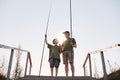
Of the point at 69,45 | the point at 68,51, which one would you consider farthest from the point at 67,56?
the point at 69,45

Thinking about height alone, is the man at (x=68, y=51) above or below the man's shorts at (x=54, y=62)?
above

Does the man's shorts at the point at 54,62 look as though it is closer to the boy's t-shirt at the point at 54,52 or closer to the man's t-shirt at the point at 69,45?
the boy's t-shirt at the point at 54,52

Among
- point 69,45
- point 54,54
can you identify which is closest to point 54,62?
point 54,54

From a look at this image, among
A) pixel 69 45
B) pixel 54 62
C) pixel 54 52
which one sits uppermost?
pixel 69 45

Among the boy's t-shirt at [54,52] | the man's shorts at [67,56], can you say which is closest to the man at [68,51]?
the man's shorts at [67,56]

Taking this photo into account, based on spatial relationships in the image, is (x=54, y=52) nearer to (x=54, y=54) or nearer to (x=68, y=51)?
(x=54, y=54)

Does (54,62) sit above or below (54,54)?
below

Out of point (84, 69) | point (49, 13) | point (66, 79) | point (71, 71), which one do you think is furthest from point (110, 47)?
point (49, 13)

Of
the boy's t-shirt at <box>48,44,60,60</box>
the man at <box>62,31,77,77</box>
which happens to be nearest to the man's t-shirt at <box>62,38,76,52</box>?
the man at <box>62,31,77,77</box>

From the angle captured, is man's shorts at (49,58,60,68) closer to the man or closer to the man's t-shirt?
the man

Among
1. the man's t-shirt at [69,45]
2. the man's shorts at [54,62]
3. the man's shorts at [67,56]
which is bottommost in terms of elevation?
the man's shorts at [54,62]

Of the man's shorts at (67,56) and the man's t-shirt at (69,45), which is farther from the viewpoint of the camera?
the man's t-shirt at (69,45)

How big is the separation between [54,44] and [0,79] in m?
2.19

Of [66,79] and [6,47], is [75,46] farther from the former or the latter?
[6,47]
